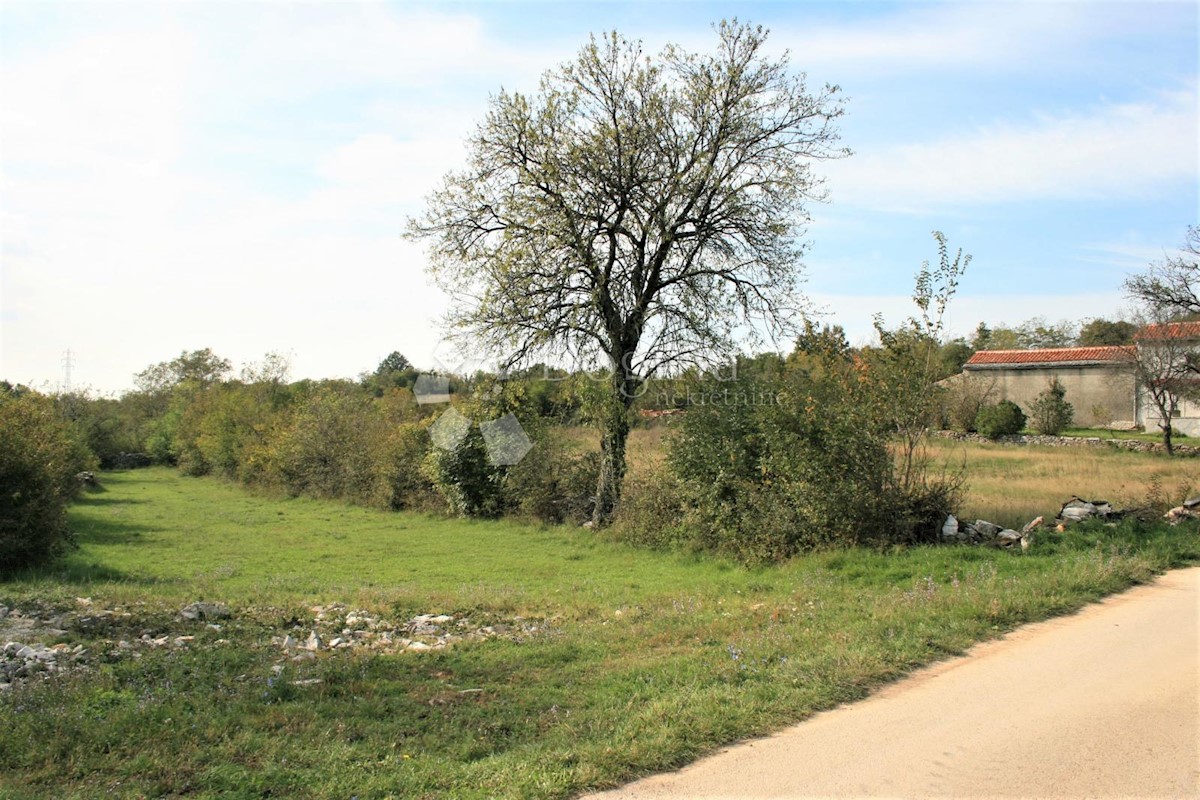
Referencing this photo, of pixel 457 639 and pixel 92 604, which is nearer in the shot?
pixel 457 639

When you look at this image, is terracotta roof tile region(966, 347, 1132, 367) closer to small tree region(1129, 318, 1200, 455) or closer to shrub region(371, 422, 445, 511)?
small tree region(1129, 318, 1200, 455)

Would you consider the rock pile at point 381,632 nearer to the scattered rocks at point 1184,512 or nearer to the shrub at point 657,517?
the shrub at point 657,517

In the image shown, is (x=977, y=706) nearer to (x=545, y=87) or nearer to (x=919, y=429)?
(x=919, y=429)

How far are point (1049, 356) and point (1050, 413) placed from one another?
11.3 metres

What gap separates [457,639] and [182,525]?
66.5ft

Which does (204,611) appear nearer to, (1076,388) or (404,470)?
(404,470)

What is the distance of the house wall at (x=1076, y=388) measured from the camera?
4962cm

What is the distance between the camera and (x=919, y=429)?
603 inches

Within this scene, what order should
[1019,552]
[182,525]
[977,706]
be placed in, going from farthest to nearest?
[182,525] → [1019,552] → [977,706]

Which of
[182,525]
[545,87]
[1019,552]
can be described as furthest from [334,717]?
[182,525]

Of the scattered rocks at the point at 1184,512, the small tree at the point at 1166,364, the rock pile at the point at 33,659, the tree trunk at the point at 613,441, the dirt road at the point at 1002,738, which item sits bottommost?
the dirt road at the point at 1002,738

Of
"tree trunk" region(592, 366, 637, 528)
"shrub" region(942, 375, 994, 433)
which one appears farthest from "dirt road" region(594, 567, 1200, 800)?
"shrub" region(942, 375, 994, 433)

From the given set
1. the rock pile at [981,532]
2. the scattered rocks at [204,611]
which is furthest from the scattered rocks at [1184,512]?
the scattered rocks at [204,611]

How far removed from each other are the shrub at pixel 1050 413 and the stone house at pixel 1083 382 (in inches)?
103
